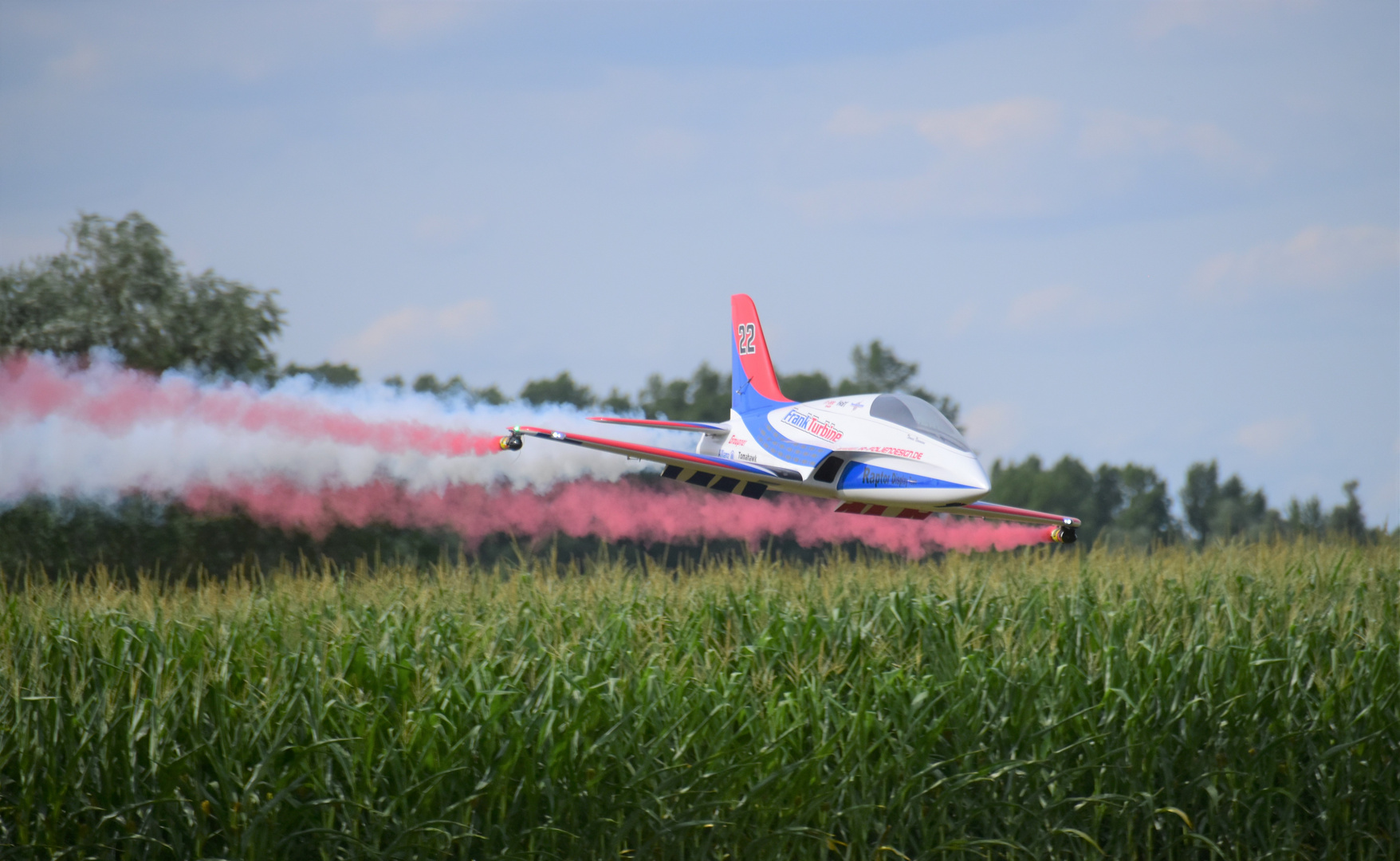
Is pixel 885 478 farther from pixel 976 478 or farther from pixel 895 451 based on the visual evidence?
pixel 976 478

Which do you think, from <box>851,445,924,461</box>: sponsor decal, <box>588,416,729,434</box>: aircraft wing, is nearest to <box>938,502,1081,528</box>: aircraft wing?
<box>851,445,924,461</box>: sponsor decal

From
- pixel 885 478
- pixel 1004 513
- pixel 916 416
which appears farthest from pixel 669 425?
pixel 1004 513

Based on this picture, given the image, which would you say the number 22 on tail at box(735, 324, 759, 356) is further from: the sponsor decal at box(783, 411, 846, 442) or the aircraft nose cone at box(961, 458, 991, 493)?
the aircraft nose cone at box(961, 458, 991, 493)

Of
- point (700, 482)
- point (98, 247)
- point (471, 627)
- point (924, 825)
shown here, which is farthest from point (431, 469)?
point (98, 247)

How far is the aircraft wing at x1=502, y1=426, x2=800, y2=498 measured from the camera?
56.1 feet

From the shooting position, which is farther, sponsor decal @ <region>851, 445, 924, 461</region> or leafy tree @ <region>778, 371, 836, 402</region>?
leafy tree @ <region>778, 371, 836, 402</region>

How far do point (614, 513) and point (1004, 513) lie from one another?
9.06 m

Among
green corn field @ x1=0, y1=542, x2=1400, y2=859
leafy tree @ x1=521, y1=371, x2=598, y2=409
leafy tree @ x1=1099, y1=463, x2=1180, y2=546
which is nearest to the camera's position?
green corn field @ x1=0, y1=542, x2=1400, y2=859

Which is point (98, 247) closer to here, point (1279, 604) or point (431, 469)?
point (431, 469)

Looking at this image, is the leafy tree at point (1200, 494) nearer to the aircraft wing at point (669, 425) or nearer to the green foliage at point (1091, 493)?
the green foliage at point (1091, 493)

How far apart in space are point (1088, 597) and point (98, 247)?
37.5 metres

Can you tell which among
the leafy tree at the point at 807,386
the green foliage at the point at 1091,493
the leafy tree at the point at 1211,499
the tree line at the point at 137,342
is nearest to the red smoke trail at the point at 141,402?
the tree line at the point at 137,342

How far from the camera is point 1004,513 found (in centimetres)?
1905

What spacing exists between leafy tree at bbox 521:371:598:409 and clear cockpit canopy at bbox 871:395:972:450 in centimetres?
3665
